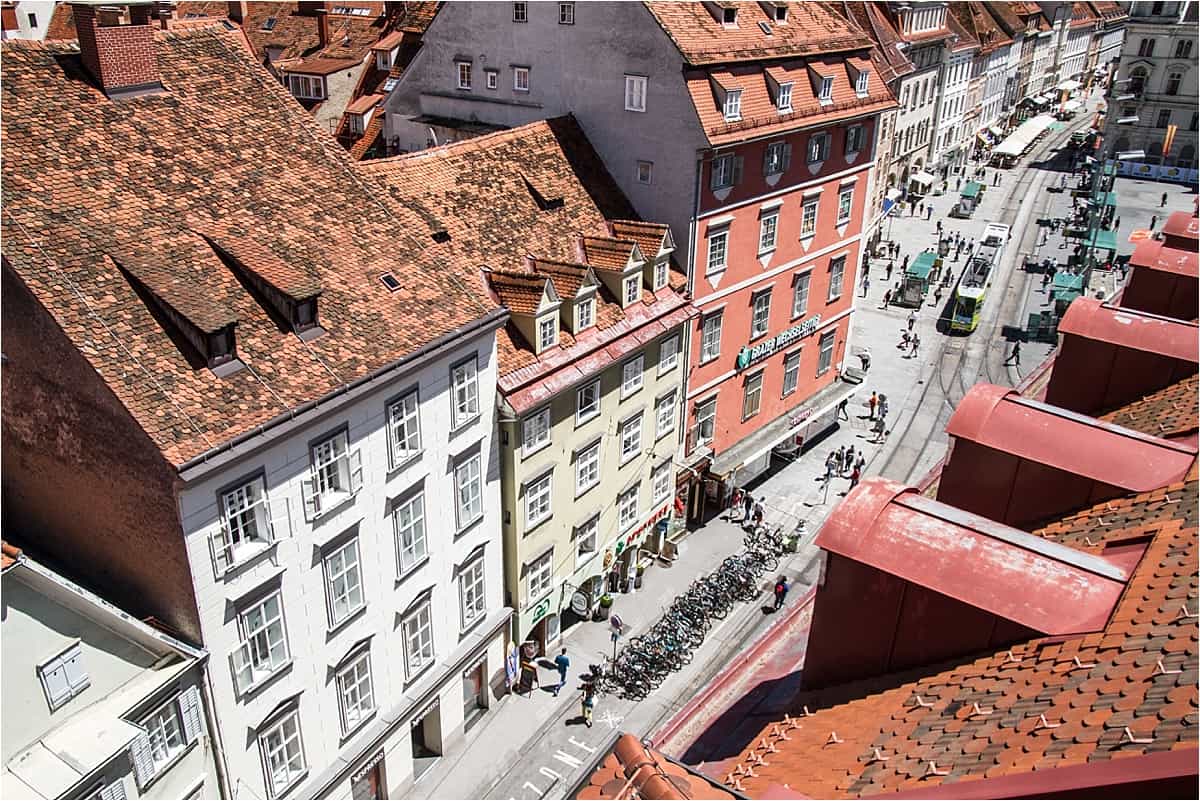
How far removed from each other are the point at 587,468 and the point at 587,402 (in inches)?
106

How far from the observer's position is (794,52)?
3919 cm

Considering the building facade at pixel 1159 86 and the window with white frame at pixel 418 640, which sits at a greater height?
the building facade at pixel 1159 86

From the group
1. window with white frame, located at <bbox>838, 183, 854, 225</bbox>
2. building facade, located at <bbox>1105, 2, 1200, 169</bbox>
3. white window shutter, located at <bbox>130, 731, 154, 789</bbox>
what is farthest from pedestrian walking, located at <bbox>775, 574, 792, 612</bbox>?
building facade, located at <bbox>1105, 2, 1200, 169</bbox>

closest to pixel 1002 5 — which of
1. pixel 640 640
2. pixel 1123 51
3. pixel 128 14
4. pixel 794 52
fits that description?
pixel 1123 51

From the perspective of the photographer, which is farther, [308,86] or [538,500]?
[308,86]

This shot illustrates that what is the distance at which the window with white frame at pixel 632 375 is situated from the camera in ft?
111

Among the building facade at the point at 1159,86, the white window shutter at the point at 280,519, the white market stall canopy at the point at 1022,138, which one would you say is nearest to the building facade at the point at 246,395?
the white window shutter at the point at 280,519

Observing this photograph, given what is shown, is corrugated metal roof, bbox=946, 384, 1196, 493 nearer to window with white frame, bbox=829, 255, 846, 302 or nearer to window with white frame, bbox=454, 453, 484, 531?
window with white frame, bbox=454, 453, 484, 531

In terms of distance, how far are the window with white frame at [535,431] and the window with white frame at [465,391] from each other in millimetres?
2516

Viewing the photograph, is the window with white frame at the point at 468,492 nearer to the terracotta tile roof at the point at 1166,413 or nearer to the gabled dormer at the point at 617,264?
the gabled dormer at the point at 617,264

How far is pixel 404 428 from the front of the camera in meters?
24.6

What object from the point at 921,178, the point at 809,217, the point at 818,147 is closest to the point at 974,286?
the point at 809,217

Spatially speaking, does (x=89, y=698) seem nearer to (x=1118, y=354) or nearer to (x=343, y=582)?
(x=343, y=582)

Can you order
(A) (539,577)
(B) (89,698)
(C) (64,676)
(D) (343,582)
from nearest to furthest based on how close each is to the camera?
(C) (64,676)
(B) (89,698)
(D) (343,582)
(A) (539,577)
